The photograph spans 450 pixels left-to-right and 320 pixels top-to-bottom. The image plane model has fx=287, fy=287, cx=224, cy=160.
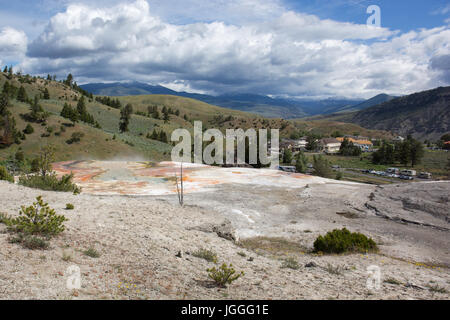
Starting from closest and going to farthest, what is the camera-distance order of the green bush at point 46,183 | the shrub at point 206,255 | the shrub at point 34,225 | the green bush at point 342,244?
the shrub at point 34,225 → the shrub at point 206,255 → the green bush at point 342,244 → the green bush at point 46,183

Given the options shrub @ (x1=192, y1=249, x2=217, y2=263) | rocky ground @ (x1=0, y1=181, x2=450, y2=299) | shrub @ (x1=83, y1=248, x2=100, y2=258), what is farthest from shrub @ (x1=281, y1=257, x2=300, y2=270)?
shrub @ (x1=83, y1=248, x2=100, y2=258)

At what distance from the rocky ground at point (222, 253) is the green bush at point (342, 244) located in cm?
52

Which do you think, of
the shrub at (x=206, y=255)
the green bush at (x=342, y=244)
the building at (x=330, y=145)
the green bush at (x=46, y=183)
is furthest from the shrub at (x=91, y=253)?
the building at (x=330, y=145)

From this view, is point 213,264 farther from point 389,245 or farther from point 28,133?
point 28,133

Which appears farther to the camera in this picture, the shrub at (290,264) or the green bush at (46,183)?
the green bush at (46,183)

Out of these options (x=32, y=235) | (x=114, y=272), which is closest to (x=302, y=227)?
(x=114, y=272)

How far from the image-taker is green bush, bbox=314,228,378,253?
1022 centimetres

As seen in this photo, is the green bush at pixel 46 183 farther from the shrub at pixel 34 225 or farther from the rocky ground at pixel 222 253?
the shrub at pixel 34 225

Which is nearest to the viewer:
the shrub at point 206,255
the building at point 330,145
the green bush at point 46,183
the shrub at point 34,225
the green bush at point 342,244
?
the shrub at point 34,225

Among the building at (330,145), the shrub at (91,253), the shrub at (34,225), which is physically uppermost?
the building at (330,145)

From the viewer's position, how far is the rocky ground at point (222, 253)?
5.79m

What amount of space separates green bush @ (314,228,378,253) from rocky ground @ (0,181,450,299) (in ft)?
1.70

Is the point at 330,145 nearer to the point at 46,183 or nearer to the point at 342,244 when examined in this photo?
the point at 342,244

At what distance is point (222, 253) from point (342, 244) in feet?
14.7
